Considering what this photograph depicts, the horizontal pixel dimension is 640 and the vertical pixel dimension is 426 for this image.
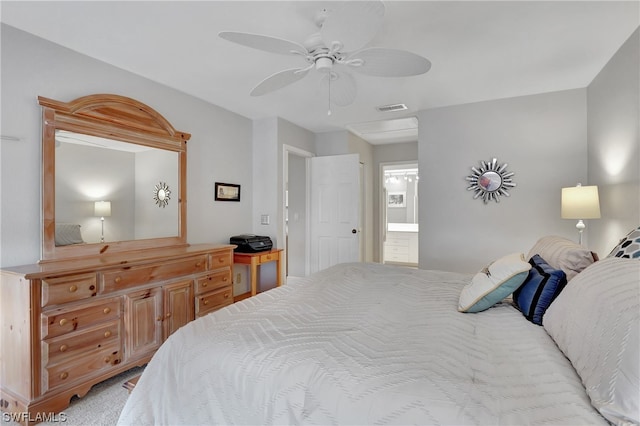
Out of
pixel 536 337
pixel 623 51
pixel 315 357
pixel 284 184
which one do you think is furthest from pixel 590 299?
pixel 284 184

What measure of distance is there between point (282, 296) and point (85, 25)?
7.44ft

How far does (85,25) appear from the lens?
83.9 inches

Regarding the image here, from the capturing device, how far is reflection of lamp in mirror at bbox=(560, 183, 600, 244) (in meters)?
2.61

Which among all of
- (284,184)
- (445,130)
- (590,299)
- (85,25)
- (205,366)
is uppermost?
(85,25)

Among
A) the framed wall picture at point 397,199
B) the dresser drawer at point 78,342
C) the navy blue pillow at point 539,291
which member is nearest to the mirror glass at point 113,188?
the dresser drawer at point 78,342

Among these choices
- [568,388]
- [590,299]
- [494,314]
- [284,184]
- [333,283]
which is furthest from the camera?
[284,184]

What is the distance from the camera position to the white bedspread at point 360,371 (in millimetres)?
886

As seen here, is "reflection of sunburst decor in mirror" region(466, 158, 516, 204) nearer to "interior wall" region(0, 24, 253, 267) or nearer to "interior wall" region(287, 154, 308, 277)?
"interior wall" region(287, 154, 308, 277)

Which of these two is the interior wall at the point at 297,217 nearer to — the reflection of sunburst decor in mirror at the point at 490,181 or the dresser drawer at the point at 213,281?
the dresser drawer at the point at 213,281

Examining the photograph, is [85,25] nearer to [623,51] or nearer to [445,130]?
[445,130]

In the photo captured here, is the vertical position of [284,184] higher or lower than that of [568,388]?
higher

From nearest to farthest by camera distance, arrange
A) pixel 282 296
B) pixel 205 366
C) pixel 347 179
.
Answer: pixel 205 366, pixel 282 296, pixel 347 179

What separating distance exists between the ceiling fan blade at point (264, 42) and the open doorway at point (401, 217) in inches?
203

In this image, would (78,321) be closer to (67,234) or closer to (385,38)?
(67,234)
